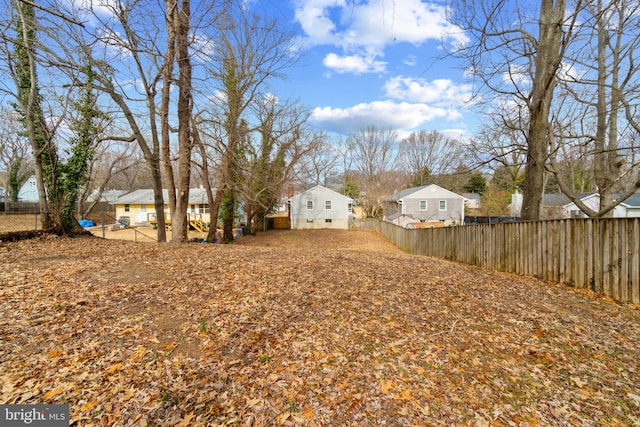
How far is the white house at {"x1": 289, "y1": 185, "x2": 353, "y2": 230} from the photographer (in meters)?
29.4

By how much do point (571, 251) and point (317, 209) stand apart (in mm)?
24674

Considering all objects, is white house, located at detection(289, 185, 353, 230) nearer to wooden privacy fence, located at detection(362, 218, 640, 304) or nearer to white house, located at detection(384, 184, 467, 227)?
white house, located at detection(384, 184, 467, 227)

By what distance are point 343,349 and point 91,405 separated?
2034mm

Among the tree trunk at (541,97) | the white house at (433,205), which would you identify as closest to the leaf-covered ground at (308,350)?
the tree trunk at (541,97)

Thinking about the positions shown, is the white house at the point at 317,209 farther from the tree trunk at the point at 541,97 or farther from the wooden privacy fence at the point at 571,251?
the tree trunk at the point at 541,97

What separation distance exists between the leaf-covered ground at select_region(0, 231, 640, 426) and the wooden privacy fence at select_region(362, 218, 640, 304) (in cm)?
37

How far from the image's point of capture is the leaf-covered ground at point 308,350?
2234 mm

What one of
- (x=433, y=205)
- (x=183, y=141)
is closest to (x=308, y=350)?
(x=183, y=141)

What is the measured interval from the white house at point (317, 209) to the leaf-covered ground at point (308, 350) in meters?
24.4

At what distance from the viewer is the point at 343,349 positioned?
301cm

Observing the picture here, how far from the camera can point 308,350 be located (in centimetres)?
298

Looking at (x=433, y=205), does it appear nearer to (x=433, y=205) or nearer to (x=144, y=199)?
(x=433, y=205)

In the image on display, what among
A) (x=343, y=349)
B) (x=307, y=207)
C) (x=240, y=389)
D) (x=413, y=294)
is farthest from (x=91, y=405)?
(x=307, y=207)

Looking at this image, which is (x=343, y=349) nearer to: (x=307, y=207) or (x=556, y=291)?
(x=556, y=291)
